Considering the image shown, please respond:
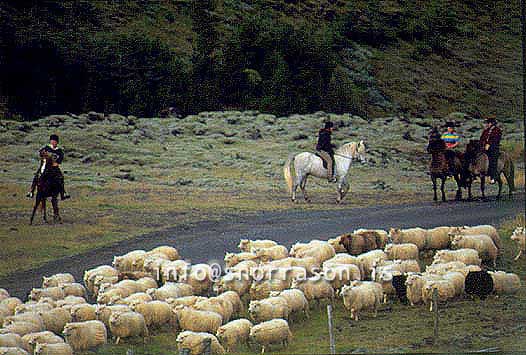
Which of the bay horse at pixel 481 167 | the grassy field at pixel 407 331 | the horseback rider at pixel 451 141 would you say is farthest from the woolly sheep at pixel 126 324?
the bay horse at pixel 481 167

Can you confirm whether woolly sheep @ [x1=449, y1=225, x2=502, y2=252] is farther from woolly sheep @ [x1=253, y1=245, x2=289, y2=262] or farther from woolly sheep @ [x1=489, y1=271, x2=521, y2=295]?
woolly sheep @ [x1=253, y1=245, x2=289, y2=262]

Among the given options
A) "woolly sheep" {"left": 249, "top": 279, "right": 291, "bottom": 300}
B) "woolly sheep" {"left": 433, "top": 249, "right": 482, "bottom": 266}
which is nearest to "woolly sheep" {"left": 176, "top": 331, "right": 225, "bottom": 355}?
"woolly sheep" {"left": 249, "top": 279, "right": 291, "bottom": 300}

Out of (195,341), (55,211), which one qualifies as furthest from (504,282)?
(55,211)

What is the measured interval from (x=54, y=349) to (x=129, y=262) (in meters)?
1.63

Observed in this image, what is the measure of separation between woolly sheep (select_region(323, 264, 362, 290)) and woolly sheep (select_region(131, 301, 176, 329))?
1.56 m

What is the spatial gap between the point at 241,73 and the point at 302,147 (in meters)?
1.06

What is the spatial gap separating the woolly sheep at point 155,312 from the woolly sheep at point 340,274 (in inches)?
61.3

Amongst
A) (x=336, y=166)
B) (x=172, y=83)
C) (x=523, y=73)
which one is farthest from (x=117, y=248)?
(x=523, y=73)

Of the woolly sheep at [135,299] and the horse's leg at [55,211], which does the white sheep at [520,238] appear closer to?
the woolly sheep at [135,299]

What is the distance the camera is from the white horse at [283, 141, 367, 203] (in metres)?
10.5

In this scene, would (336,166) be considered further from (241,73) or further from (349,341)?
(349,341)

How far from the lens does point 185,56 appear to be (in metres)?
10.4

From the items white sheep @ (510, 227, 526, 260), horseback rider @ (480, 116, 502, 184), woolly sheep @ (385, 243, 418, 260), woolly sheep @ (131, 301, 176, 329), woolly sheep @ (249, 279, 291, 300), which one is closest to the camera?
woolly sheep @ (131, 301, 176, 329)

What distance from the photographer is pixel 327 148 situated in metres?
10.8
